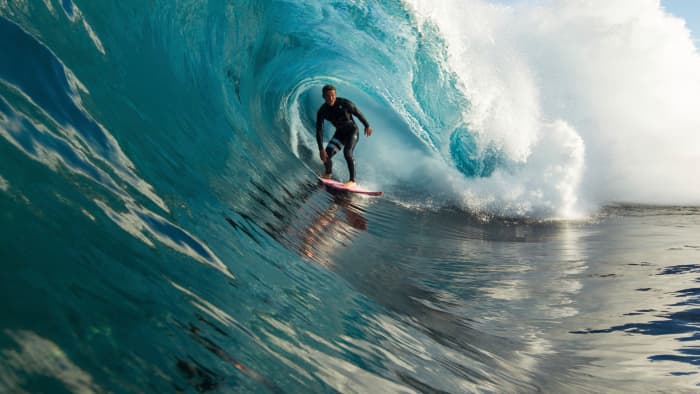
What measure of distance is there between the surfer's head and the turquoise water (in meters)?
0.96

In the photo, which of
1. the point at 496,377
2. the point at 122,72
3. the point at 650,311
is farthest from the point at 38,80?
the point at 650,311

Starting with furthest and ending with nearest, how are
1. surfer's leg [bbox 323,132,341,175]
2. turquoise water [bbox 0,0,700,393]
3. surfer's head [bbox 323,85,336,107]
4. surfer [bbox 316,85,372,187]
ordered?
surfer's leg [bbox 323,132,341,175]
surfer [bbox 316,85,372,187]
surfer's head [bbox 323,85,336,107]
turquoise water [bbox 0,0,700,393]

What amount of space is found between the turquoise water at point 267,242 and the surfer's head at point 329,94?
0.96m

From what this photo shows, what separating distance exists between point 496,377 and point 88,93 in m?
2.82

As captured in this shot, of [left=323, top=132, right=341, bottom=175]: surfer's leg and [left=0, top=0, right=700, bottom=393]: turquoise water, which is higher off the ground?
[left=323, top=132, right=341, bottom=175]: surfer's leg

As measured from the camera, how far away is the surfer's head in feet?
22.2

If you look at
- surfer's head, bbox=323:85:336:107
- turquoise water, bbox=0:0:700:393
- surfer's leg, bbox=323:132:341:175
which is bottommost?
turquoise water, bbox=0:0:700:393

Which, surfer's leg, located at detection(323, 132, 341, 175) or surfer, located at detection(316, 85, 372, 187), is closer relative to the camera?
surfer, located at detection(316, 85, 372, 187)

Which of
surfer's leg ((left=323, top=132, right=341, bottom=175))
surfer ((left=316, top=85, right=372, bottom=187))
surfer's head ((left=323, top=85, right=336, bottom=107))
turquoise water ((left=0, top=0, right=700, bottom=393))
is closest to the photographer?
turquoise water ((left=0, top=0, right=700, bottom=393))

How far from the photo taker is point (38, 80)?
253 centimetres

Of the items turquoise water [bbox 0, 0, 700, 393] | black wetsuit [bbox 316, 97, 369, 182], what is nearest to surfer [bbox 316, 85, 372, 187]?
black wetsuit [bbox 316, 97, 369, 182]

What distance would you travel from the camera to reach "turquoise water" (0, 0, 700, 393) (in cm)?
169

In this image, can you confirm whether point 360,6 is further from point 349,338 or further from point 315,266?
point 349,338

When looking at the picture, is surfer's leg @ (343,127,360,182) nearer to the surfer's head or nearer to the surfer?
the surfer
